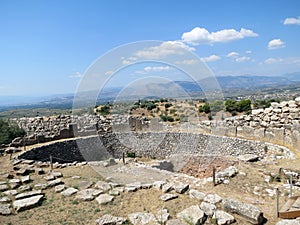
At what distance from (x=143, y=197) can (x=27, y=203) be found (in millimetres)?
3209

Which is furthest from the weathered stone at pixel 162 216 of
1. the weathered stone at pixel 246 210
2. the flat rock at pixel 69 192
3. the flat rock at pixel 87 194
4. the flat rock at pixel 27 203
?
the flat rock at pixel 27 203

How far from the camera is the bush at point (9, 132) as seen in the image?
1565 centimetres

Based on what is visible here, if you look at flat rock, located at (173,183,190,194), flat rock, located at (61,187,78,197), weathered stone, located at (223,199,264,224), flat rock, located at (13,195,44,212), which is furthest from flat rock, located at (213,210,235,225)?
flat rock, located at (13,195,44,212)

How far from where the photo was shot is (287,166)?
33.8ft

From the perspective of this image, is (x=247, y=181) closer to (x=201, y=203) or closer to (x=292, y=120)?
(x=201, y=203)

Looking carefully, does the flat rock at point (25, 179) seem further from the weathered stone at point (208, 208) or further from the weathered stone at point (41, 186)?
the weathered stone at point (208, 208)

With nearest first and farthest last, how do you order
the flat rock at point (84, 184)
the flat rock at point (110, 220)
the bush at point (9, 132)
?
the flat rock at point (110, 220), the flat rock at point (84, 184), the bush at point (9, 132)

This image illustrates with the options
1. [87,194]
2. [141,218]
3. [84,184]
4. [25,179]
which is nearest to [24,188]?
[25,179]

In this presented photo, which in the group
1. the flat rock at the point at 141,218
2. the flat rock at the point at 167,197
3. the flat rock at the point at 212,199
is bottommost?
the flat rock at the point at 141,218

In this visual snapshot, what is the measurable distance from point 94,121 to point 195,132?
732 centimetres

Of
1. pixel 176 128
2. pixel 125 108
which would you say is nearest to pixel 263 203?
pixel 176 128

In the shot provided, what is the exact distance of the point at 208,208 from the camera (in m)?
6.48

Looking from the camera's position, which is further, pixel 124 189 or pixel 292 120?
pixel 292 120

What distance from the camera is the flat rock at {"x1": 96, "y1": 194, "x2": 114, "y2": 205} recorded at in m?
7.30
